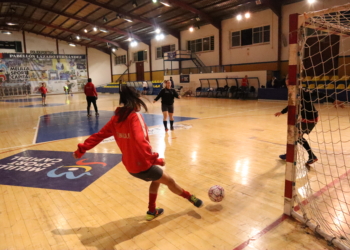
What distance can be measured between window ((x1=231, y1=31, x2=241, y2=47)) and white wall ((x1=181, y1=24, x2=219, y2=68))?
1.74 meters

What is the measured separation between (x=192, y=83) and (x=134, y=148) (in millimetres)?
25118

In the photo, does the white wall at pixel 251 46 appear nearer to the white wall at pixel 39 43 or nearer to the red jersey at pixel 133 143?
the red jersey at pixel 133 143

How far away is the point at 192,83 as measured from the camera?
27.7m

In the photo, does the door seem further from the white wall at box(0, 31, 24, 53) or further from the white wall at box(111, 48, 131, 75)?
the white wall at box(0, 31, 24, 53)

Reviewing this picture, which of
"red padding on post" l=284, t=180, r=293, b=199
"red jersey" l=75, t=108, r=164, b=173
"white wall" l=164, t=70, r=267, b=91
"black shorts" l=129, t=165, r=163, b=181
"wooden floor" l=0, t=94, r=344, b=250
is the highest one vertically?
"white wall" l=164, t=70, r=267, b=91

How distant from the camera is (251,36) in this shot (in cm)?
2373

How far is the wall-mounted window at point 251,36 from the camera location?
22.6m

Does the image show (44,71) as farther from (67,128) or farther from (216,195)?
(216,195)

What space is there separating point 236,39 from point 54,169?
22604 mm

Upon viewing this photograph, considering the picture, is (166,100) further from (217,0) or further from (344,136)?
(217,0)

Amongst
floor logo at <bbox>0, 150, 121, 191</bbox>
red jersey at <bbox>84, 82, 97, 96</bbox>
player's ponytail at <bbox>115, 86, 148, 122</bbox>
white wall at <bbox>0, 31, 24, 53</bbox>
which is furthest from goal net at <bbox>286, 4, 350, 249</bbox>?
white wall at <bbox>0, 31, 24, 53</bbox>

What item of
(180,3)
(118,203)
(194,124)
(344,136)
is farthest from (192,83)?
(118,203)

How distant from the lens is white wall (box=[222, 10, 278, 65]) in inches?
866

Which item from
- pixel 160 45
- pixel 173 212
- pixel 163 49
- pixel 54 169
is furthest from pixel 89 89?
pixel 160 45
